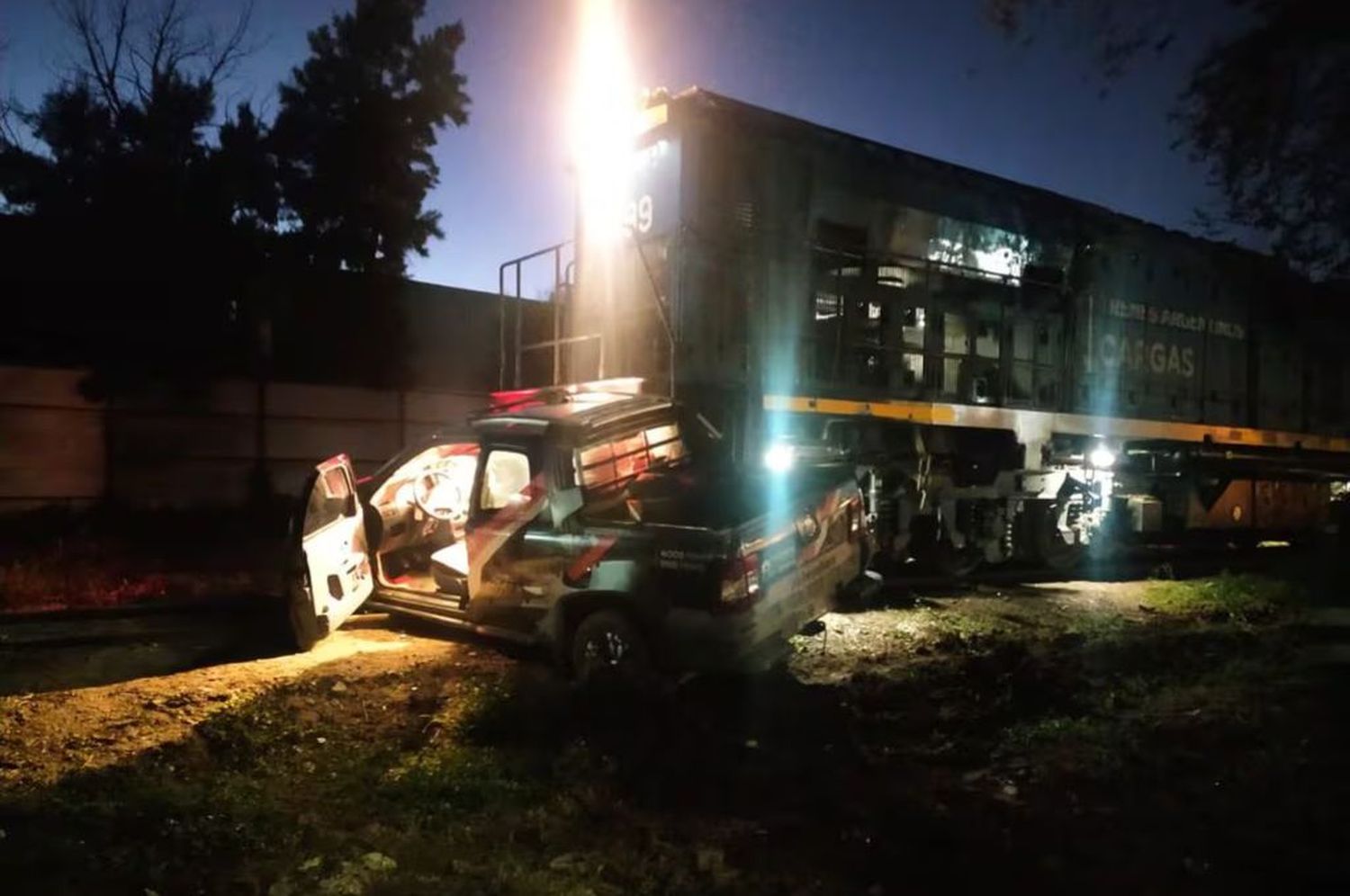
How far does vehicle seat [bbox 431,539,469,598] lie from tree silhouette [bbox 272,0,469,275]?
1434 cm

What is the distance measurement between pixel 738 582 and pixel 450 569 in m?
3.02

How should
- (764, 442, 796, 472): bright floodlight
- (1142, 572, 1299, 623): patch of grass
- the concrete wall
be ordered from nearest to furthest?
(764, 442, 796, 472): bright floodlight, (1142, 572, 1299, 623): patch of grass, the concrete wall

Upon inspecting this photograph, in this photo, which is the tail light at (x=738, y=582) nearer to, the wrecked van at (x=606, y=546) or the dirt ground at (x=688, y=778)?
the wrecked van at (x=606, y=546)

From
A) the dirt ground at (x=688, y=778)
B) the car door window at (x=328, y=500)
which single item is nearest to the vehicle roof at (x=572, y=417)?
the car door window at (x=328, y=500)

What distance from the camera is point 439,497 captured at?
28.9 feet

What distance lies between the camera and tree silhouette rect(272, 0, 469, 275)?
20812mm

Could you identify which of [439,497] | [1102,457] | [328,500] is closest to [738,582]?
[328,500]

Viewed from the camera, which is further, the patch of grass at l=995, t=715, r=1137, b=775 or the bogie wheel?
the bogie wheel

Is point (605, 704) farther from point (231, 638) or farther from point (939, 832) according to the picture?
point (231, 638)

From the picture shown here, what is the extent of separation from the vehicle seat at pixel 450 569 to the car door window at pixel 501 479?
1.85ft

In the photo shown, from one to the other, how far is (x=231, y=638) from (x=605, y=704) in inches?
164

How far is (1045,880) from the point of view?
3.75 meters

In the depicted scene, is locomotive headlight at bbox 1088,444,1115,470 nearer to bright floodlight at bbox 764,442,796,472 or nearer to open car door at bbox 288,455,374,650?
bright floodlight at bbox 764,442,796,472

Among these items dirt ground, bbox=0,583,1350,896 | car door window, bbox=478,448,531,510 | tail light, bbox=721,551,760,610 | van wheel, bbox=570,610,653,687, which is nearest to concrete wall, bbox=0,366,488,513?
car door window, bbox=478,448,531,510
